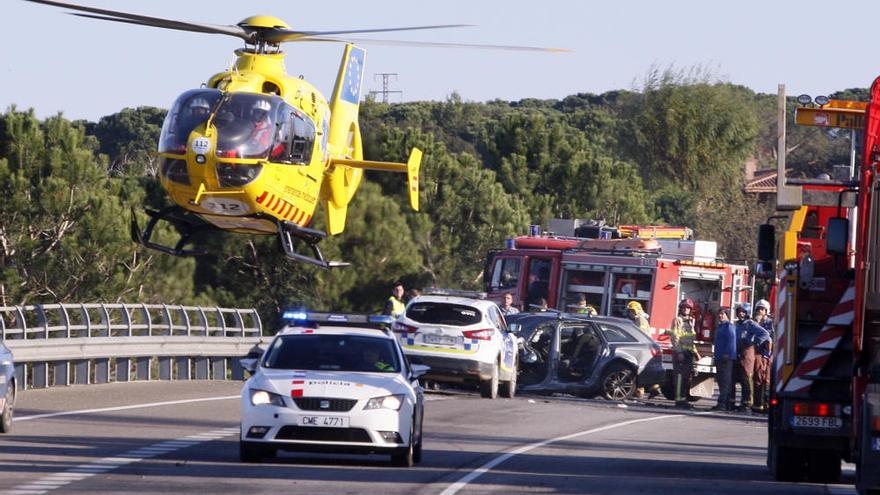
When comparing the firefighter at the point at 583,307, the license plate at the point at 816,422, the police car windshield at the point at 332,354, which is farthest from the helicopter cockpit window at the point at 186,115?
the license plate at the point at 816,422

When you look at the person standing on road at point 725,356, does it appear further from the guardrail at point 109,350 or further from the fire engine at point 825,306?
the fire engine at point 825,306

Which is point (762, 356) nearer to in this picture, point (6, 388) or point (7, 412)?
point (7, 412)

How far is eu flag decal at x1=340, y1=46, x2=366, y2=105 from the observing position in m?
31.6

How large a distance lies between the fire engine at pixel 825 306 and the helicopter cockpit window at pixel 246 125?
10183mm

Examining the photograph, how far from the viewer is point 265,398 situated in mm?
15102

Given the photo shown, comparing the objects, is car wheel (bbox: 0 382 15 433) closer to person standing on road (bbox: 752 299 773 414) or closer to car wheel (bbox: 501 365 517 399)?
car wheel (bbox: 501 365 517 399)

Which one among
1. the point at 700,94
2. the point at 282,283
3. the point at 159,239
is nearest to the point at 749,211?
the point at 700,94

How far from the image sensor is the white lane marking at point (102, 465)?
42.2ft

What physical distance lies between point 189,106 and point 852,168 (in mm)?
12588

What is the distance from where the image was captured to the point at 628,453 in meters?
18.4

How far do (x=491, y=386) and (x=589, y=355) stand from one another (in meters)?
2.90

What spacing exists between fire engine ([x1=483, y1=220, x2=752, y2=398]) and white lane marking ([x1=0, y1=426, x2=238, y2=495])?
56.2 feet

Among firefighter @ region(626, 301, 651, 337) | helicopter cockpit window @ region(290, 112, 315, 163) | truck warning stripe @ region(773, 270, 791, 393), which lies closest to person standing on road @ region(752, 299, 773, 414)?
firefighter @ region(626, 301, 651, 337)

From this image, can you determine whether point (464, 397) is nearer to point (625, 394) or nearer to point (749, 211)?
point (625, 394)
